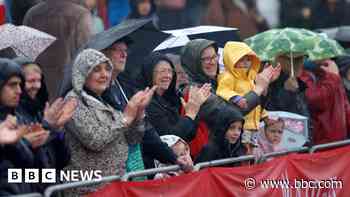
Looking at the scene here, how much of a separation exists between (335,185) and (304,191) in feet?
1.69

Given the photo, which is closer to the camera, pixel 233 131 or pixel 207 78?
pixel 233 131

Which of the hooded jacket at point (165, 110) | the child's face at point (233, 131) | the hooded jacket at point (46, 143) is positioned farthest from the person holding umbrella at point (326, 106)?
the hooded jacket at point (46, 143)

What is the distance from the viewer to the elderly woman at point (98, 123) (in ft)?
33.3

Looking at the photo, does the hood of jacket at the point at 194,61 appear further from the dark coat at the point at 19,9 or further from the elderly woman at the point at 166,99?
the dark coat at the point at 19,9

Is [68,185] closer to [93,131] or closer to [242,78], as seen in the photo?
[93,131]

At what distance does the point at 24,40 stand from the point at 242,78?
2.14m

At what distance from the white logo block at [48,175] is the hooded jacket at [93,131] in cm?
21

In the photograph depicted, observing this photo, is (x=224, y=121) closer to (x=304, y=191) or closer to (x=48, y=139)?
(x=304, y=191)

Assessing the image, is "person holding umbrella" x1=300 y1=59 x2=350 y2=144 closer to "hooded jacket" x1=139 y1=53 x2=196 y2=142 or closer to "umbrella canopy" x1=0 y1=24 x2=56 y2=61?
"hooded jacket" x1=139 y1=53 x2=196 y2=142

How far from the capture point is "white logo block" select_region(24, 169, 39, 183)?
9.50m

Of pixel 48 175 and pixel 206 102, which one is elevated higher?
pixel 48 175

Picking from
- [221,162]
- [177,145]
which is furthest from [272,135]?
[177,145]

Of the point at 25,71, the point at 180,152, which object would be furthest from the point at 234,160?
the point at 25,71

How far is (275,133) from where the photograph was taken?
42.1 ft
